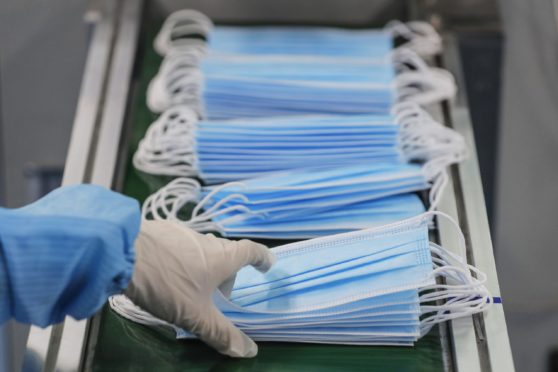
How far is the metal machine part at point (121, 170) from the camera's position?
162 cm

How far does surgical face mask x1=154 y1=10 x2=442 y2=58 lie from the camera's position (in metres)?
2.51

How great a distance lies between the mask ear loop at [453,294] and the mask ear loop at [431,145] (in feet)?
0.98

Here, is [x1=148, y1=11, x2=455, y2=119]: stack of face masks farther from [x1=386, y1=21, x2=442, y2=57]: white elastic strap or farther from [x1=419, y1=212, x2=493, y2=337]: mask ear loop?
[x1=419, y1=212, x2=493, y2=337]: mask ear loop

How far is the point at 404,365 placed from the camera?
1.61 meters

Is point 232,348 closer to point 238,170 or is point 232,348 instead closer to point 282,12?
point 238,170

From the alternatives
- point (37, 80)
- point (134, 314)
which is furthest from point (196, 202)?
point (37, 80)

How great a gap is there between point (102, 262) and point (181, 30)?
1.43 m

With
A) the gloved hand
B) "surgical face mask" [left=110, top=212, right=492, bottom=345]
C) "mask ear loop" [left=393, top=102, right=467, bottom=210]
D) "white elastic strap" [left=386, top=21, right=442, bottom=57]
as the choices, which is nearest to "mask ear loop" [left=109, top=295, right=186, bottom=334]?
"surgical face mask" [left=110, top=212, right=492, bottom=345]

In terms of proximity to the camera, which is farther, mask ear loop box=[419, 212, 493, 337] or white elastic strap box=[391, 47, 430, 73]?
white elastic strap box=[391, 47, 430, 73]

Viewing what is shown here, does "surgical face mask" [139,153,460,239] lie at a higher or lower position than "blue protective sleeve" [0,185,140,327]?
higher

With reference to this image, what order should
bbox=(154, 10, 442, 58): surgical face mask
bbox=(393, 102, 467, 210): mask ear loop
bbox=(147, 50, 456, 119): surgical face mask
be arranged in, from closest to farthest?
bbox=(393, 102, 467, 210): mask ear loop → bbox=(147, 50, 456, 119): surgical face mask → bbox=(154, 10, 442, 58): surgical face mask

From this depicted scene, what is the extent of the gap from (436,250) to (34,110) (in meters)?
1.67

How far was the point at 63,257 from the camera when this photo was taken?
1345 millimetres

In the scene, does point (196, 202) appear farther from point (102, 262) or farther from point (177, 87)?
point (102, 262)
